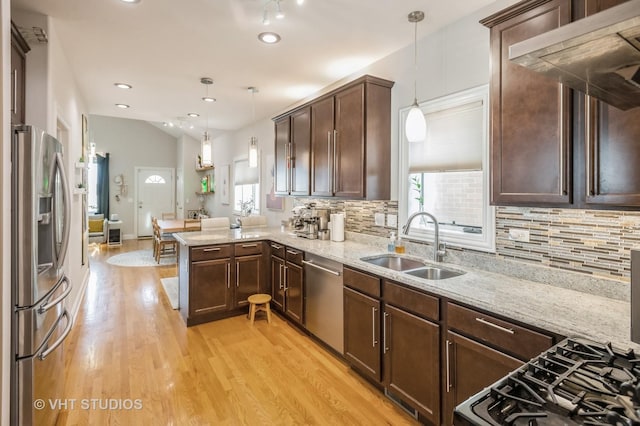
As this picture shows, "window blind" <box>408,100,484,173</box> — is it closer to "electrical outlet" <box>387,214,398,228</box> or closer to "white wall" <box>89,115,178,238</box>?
"electrical outlet" <box>387,214,398,228</box>

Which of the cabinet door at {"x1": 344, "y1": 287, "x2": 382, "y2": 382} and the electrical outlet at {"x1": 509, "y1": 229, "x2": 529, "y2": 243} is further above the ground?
the electrical outlet at {"x1": 509, "y1": 229, "x2": 529, "y2": 243}

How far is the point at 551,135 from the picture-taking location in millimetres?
1655

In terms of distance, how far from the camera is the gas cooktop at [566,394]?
2.78ft

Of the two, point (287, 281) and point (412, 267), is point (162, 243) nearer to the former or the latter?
point (287, 281)

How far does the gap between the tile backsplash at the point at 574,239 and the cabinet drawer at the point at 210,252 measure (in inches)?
106

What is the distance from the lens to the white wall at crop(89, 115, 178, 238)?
31.0 ft

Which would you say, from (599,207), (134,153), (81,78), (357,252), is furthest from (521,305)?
(134,153)

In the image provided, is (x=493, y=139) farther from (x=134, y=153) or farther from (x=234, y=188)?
(x=134, y=153)

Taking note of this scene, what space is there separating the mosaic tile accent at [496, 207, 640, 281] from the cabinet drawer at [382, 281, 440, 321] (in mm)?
709

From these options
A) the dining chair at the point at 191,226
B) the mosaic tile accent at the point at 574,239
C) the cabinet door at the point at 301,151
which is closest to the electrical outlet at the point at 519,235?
the mosaic tile accent at the point at 574,239

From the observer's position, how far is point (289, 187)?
168 inches

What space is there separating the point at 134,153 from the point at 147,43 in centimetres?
779

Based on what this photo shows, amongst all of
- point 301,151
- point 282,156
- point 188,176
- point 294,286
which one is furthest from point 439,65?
point 188,176

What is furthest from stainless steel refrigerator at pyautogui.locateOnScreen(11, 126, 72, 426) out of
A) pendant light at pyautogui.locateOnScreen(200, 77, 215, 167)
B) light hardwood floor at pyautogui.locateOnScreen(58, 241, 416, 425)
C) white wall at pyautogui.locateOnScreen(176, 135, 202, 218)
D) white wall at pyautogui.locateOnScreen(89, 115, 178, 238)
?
white wall at pyautogui.locateOnScreen(89, 115, 178, 238)
